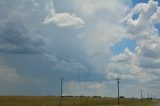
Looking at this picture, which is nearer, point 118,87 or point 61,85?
point 61,85

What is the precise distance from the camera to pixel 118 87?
112625 mm

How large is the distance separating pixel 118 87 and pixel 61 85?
81.1ft

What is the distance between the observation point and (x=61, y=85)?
94.8 m
